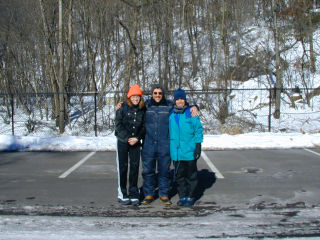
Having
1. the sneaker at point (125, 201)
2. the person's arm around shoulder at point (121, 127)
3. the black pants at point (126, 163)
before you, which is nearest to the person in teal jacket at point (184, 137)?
the black pants at point (126, 163)

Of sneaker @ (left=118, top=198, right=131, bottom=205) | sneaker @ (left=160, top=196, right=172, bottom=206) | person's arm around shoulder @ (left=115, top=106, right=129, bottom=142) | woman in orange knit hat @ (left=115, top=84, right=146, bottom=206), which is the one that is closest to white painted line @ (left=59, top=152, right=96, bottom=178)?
sneaker @ (left=118, top=198, right=131, bottom=205)

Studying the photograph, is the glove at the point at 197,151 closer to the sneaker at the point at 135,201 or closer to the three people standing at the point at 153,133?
the three people standing at the point at 153,133

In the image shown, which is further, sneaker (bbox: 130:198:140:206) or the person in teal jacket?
sneaker (bbox: 130:198:140:206)

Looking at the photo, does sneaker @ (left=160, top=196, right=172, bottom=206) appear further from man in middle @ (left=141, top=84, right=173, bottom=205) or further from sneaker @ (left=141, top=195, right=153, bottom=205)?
man in middle @ (left=141, top=84, right=173, bottom=205)

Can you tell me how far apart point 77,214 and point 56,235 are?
747mm

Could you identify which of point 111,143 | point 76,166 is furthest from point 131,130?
point 111,143

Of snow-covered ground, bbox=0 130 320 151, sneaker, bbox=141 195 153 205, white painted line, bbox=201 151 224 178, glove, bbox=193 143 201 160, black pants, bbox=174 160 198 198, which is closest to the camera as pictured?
glove, bbox=193 143 201 160

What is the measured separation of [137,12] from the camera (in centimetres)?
1616

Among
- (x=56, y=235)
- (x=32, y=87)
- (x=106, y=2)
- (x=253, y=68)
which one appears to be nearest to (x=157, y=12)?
(x=106, y=2)

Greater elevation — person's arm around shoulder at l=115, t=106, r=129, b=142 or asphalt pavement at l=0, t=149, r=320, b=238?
person's arm around shoulder at l=115, t=106, r=129, b=142

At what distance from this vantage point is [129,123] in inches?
201

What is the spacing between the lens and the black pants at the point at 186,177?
5180mm

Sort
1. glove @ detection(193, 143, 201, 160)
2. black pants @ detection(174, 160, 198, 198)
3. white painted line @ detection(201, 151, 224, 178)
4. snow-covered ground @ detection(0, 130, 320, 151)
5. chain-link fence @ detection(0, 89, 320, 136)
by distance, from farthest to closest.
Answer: chain-link fence @ detection(0, 89, 320, 136), snow-covered ground @ detection(0, 130, 320, 151), white painted line @ detection(201, 151, 224, 178), black pants @ detection(174, 160, 198, 198), glove @ detection(193, 143, 201, 160)

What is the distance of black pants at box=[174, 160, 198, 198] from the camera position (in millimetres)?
5180
